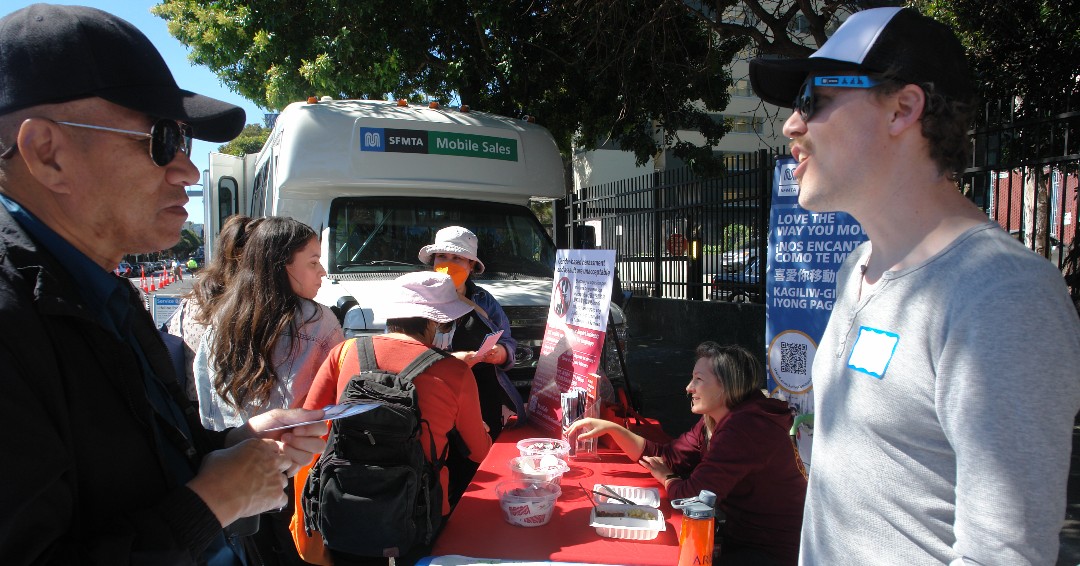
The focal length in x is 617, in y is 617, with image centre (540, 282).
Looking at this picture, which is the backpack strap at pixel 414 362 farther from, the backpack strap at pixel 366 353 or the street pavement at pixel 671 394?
the street pavement at pixel 671 394

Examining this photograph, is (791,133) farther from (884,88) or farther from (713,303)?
(713,303)

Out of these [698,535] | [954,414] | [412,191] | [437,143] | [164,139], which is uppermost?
[437,143]

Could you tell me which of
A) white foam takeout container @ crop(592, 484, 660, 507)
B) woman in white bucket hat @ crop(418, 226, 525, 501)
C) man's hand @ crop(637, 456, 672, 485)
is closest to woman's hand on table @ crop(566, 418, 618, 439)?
man's hand @ crop(637, 456, 672, 485)

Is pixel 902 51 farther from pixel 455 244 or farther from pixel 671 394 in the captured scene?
pixel 671 394

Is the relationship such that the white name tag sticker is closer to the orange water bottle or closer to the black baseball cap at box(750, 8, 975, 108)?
the black baseball cap at box(750, 8, 975, 108)

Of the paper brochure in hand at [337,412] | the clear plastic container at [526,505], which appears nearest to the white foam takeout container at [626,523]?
the clear plastic container at [526,505]

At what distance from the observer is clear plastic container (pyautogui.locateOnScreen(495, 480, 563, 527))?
93.0 inches

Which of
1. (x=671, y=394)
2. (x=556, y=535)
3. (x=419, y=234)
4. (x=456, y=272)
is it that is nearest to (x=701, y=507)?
(x=556, y=535)

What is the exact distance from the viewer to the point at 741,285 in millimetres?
9023

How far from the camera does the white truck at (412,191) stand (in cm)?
503

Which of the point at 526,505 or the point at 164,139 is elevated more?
the point at 164,139

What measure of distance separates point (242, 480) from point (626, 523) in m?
1.56

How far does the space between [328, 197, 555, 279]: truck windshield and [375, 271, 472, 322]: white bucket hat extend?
2.30 meters

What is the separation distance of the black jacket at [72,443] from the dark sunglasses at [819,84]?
1.49 metres
